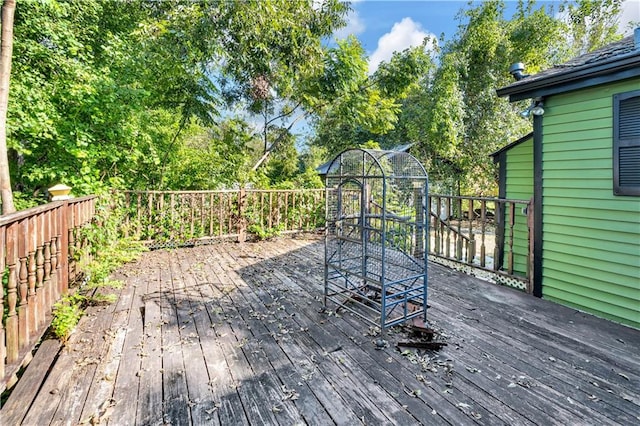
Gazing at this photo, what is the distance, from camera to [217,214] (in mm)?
6695

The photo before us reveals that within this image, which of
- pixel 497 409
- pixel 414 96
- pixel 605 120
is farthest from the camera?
pixel 414 96

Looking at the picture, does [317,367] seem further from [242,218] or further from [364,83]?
[364,83]

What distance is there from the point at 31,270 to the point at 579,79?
17.5ft

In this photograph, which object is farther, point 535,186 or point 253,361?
point 535,186

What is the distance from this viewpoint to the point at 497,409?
1884 mm

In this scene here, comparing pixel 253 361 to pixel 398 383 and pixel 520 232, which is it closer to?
pixel 398 383

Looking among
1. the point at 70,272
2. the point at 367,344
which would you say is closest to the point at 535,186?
the point at 367,344

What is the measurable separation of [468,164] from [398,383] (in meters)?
10.6

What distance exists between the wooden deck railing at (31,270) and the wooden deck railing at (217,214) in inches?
104

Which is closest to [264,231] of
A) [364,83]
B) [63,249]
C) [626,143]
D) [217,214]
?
[217,214]

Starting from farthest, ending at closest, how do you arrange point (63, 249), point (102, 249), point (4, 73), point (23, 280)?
point (102, 249)
point (4, 73)
point (63, 249)
point (23, 280)

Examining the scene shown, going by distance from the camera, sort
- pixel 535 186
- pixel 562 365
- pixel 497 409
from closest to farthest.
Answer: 1. pixel 497 409
2. pixel 562 365
3. pixel 535 186

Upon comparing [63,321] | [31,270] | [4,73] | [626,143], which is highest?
[4,73]

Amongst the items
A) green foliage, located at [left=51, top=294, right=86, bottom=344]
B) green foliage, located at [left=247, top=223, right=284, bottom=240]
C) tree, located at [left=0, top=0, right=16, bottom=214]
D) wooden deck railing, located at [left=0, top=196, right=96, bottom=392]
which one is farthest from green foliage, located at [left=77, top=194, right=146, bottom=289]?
green foliage, located at [left=247, top=223, right=284, bottom=240]
